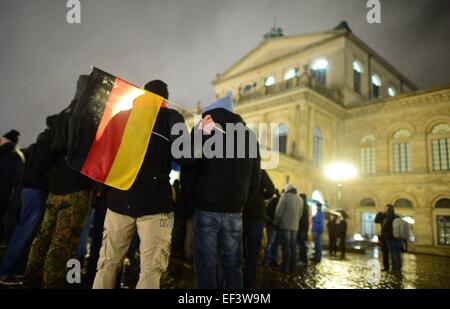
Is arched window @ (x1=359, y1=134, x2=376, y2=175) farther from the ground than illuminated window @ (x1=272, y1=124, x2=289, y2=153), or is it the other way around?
illuminated window @ (x1=272, y1=124, x2=289, y2=153)

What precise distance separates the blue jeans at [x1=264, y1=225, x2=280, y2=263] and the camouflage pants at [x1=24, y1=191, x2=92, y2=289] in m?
5.20

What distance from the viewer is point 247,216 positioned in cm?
434

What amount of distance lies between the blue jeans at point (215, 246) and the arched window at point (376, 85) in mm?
28440

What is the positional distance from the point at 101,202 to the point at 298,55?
26.9 metres

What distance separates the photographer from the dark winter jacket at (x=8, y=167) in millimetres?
4694

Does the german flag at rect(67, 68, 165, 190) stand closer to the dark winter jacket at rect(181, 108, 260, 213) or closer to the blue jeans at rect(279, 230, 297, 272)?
the dark winter jacket at rect(181, 108, 260, 213)

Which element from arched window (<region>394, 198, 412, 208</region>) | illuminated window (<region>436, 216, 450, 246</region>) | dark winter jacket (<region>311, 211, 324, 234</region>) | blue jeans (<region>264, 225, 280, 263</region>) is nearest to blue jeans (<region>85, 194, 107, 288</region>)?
blue jeans (<region>264, 225, 280, 263</region>)

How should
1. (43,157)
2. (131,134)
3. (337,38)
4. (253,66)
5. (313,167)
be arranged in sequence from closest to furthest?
(131,134) < (43,157) < (313,167) < (337,38) < (253,66)

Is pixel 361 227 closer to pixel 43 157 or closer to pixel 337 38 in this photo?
pixel 337 38

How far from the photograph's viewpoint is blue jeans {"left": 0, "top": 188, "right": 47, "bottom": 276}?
3997 mm

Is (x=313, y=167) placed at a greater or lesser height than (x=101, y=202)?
greater

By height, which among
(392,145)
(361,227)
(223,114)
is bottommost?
(361,227)

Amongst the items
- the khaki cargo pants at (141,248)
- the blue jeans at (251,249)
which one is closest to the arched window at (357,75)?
the blue jeans at (251,249)
